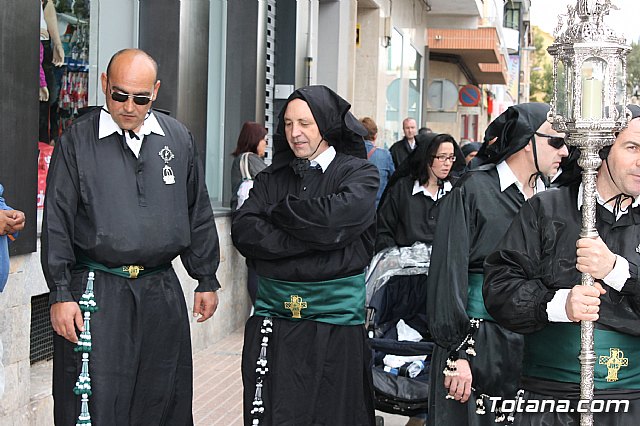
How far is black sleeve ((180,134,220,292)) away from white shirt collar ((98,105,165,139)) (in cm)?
26

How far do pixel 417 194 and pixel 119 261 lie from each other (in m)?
3.60

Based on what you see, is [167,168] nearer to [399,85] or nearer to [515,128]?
[515,128]

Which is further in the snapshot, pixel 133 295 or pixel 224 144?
pixel 224 144

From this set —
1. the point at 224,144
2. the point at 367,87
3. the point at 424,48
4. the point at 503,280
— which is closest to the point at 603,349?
the point at 503,280

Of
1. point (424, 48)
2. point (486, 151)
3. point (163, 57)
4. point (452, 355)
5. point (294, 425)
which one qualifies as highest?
point (424, 48)

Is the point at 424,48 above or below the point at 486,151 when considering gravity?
above

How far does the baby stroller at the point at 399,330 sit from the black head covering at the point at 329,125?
5.02 ft

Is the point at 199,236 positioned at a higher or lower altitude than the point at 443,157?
lower

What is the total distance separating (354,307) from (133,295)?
3.81 ft

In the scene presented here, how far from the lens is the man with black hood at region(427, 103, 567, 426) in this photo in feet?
17.7

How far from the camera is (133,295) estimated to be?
531 cm

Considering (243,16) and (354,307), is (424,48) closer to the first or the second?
(243,16)

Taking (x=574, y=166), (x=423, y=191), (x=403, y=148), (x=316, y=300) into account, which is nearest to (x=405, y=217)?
(x=423, y=191)

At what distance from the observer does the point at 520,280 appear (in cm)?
425
